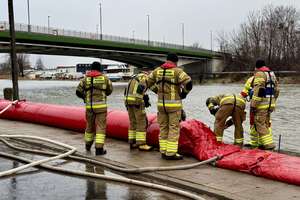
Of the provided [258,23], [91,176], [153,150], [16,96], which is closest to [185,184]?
[91,176]

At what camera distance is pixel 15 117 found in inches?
655

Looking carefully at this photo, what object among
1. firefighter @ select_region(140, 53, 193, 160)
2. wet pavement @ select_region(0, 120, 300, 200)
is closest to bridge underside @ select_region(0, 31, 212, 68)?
firefighter @ select_region(140, 53, 193, 160)

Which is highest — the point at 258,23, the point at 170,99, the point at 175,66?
the point at 258,23

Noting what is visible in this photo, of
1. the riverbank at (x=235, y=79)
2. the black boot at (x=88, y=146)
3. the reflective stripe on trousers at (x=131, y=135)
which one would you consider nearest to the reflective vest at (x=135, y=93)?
the reflective stripe on trousers at (x=131, y=135)

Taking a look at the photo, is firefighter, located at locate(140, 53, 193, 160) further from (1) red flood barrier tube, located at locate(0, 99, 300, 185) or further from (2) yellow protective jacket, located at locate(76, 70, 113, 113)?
(2) yellow protective jacket, located at locate(76, 70, 113, 113)

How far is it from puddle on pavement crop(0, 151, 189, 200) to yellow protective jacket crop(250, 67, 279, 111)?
3750 millimetres

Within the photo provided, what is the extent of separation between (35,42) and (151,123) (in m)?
48.4

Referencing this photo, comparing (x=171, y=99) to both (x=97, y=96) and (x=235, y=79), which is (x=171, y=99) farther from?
(x=235, y=79)

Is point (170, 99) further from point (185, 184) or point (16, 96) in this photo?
point (16, 96)

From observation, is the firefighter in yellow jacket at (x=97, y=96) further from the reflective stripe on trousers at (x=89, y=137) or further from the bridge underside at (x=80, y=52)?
the bridge underside at (x=80, y=52)

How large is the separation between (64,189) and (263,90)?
5.01 metres

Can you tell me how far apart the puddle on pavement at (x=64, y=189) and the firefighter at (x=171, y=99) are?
1.44 m

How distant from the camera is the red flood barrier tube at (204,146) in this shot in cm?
782

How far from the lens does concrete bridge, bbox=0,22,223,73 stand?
5572 cm
